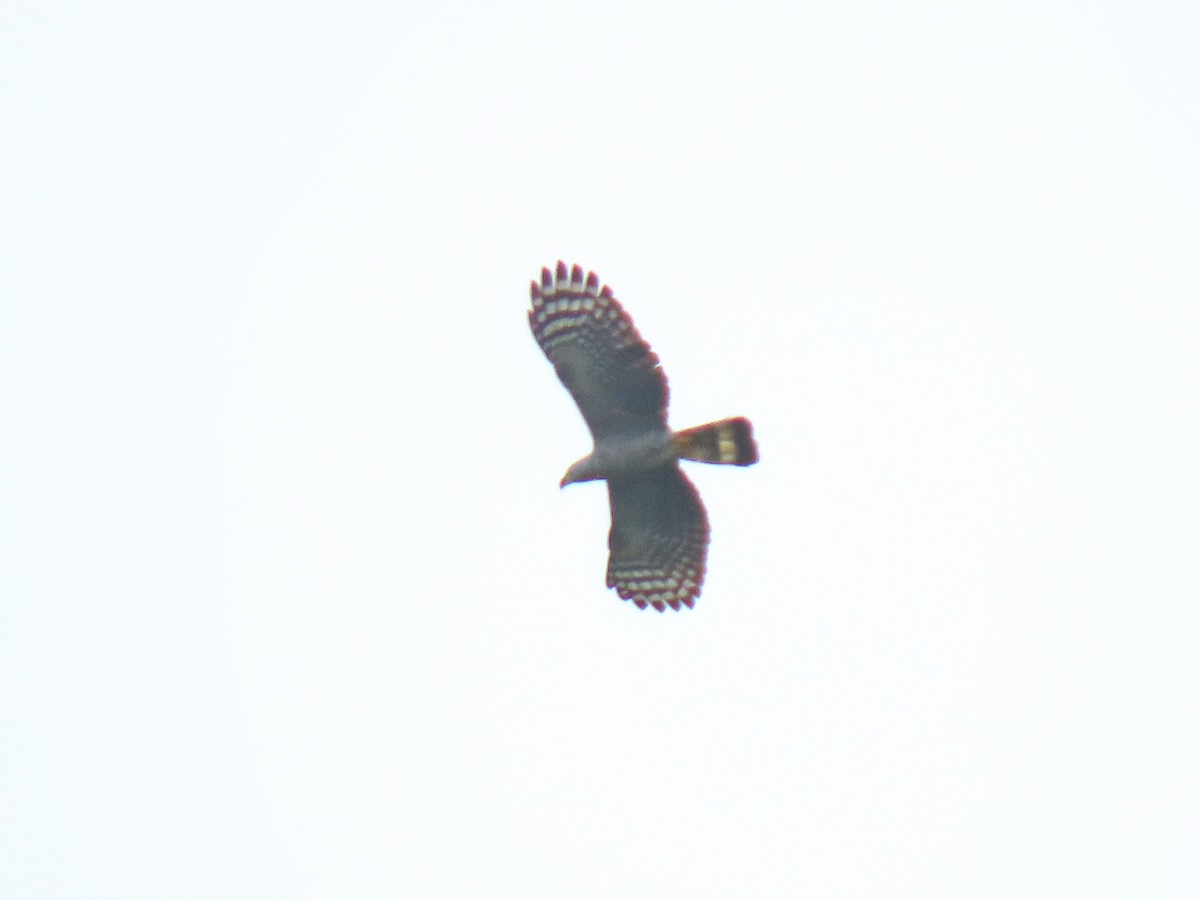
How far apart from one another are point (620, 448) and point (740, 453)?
931mm

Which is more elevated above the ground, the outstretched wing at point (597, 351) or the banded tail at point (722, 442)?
the outstretched wing at point (597, 351)

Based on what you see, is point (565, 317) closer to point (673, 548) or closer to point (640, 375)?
point (640, 375)

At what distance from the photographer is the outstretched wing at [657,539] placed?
15500 millimetres

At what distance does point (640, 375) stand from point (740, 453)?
34.3 inches

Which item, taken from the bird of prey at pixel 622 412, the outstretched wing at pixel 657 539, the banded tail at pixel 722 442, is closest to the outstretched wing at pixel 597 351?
the bird of prey at pixel 622 412

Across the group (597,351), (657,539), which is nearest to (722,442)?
(597,351)

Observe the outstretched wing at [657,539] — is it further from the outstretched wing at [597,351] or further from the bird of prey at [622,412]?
the outstretched wing at [597,351]

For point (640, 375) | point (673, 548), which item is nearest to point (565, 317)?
point (640, 375)

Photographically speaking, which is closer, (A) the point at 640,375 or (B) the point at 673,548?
(A) the point at 640,375

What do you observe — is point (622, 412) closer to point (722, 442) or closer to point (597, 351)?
point (597, 351)

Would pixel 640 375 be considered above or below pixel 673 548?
above

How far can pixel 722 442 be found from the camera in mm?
14711

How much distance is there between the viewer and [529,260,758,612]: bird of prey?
48.5ft

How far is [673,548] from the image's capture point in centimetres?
1591
